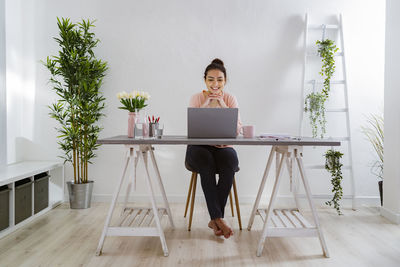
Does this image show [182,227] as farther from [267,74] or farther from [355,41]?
[355,41]

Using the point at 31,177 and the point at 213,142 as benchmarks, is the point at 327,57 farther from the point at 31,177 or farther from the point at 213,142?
the point at 31,177

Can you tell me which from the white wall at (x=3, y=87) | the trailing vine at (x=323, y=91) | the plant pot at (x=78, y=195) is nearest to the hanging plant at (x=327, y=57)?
the trailing vine at (x=323, y=91)

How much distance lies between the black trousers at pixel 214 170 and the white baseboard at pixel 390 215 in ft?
5.12

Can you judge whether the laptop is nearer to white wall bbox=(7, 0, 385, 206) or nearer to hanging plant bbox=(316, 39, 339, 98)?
white wall bbox=(7, 0, 385, 206)

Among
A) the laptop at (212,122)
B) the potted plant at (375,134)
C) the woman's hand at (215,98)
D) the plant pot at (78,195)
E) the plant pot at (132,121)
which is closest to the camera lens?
the laptop at (212,122)

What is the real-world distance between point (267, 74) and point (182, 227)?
6.15 ft

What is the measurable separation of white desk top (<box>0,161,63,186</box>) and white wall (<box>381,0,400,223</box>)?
323 cm

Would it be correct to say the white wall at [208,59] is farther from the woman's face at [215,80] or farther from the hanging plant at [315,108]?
the woman's face at [215,80]

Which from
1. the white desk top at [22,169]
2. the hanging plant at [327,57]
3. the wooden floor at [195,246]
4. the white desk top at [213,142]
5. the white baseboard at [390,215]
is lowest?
the wooden floor at [195,246]

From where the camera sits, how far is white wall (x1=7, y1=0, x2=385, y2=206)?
3.60m

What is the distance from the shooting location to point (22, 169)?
10.0 ft

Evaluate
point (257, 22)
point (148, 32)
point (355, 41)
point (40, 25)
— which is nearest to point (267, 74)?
point (257, 22)

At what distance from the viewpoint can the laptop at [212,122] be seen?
2129mm

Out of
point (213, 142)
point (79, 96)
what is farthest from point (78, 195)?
point (213, 142)
